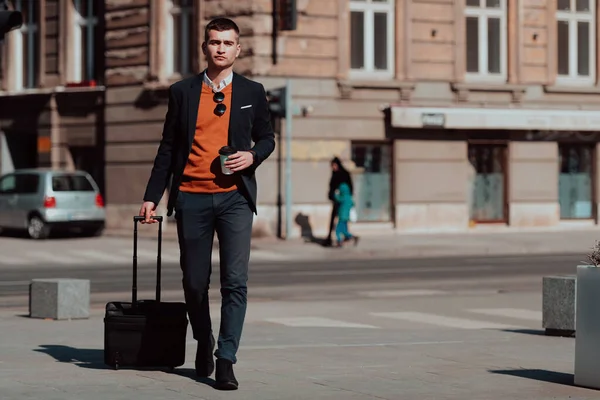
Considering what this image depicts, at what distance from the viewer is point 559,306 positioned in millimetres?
12289

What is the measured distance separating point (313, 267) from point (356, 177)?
9483mm

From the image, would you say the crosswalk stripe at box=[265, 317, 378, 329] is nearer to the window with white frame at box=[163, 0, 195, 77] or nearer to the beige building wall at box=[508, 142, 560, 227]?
the window with white frame at box=[163, 0, 195, 77]

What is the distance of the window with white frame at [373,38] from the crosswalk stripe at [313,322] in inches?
784

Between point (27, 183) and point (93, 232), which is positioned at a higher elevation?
point (27, 183)

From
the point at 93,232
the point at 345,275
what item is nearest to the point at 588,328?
the point at 345,275

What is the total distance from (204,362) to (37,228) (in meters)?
24.5

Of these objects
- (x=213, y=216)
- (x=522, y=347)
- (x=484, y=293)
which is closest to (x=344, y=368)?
(x=213, y=216)

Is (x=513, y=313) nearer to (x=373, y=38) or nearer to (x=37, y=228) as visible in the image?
(x=37, y=228)

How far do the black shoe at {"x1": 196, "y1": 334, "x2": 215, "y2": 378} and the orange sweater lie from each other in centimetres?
93

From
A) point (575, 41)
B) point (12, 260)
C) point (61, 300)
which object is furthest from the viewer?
point (575, 41)

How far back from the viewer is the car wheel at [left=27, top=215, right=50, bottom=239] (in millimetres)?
32531

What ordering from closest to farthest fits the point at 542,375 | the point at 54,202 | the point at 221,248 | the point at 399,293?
the point at 221,248 → the point at 542,375 → the point at 399,293 → the point at 54,202

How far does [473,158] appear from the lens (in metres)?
35.0

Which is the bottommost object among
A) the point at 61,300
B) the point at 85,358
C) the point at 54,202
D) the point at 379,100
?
the point at 85,358
